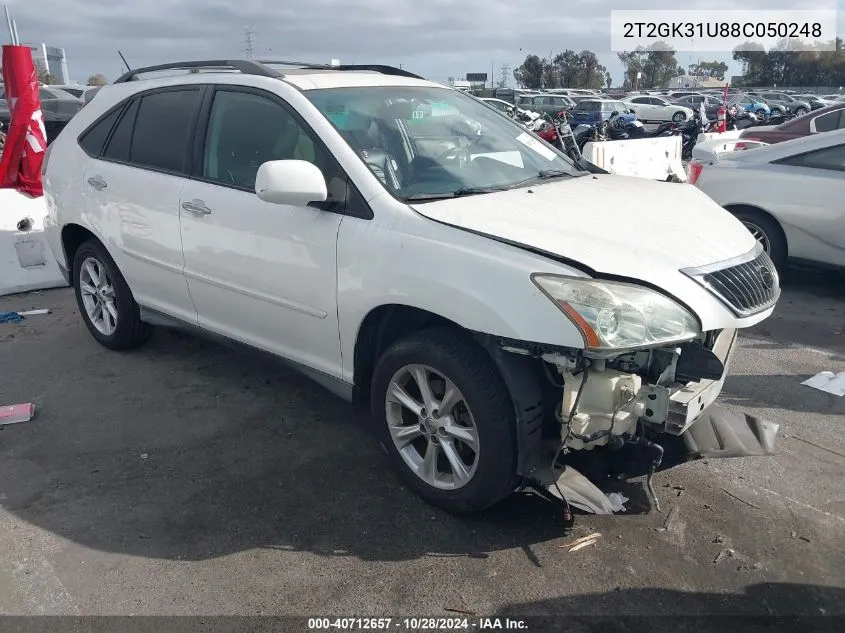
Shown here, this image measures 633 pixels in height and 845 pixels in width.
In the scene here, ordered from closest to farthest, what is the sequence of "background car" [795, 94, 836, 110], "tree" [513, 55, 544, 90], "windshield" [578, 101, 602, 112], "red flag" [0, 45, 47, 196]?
1. "red flag" [0, 45, 47, 196]
2. "windshield" [578, 101, 602, 112]
3. "background car" [795, 94, 836, 110]
4. "tree" [513, 55, 544, 90]

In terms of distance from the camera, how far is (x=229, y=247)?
3.73 metres

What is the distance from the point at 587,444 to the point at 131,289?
3286 millimetres

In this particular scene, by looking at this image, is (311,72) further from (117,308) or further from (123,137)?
(117,308)

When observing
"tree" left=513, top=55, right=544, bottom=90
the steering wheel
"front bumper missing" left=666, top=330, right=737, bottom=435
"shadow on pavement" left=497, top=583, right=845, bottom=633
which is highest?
"tree" left=513, top=55, right=544, bottom=90

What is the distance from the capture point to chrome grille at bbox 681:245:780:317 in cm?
276

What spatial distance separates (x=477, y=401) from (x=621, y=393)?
1.80ft

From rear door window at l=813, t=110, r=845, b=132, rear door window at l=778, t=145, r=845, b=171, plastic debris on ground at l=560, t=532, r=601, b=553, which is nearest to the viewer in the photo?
plastic debris on ground at l=560, t=532, r=601, b=553

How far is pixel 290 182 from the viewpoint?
3.08 meters

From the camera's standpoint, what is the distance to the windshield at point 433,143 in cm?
333

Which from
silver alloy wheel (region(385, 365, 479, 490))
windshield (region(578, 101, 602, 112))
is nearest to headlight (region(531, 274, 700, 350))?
silver alloy wheel (region(385, 365, 479, 490))

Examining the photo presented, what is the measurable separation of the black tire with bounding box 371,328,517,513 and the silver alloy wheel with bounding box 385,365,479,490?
4 centimetres

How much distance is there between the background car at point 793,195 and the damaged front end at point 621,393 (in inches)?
150

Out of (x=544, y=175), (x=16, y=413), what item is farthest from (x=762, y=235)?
(x=16, y=413)

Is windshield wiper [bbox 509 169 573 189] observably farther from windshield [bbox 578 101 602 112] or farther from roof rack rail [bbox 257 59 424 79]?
windshield [bbox 578 101 602 112]
